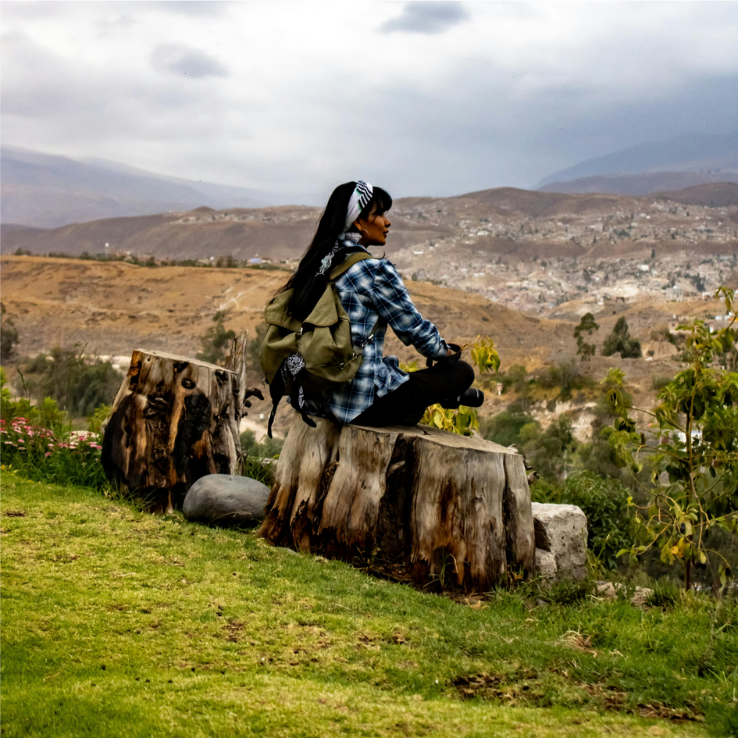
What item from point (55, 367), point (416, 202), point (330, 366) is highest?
point (416, 202)

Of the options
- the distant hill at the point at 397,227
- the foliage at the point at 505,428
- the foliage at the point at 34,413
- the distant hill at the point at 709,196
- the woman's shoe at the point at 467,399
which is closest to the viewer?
the woman's shoe at the point at 467,399

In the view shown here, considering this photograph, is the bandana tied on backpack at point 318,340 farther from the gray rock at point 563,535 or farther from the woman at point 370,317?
the gray rock at point 563,535

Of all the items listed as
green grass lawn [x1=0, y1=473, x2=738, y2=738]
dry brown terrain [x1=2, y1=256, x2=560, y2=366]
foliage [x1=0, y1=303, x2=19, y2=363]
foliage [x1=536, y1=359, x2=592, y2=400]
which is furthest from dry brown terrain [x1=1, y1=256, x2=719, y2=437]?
green grass lawn [x1=0, y1=473, x2=738, y2=738]

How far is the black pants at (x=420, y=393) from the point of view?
4555 millimetres

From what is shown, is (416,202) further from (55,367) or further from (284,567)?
(284,567)

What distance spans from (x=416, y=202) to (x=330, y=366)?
136458 millimetres

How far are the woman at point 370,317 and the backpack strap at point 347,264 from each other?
2 centimetres

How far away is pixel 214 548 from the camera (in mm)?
4539

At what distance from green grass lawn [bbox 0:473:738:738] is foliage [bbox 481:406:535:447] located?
1578 centimetres

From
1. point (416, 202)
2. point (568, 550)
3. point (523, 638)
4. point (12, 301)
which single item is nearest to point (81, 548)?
point (523, 638)

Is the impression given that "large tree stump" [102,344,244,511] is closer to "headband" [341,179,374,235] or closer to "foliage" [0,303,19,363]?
"headband" [341,179,374,235]

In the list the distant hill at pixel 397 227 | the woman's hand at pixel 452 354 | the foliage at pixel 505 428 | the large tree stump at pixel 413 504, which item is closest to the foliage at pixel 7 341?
the foliage at pixel 505 428

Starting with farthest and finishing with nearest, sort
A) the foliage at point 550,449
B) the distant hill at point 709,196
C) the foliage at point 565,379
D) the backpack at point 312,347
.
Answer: the distant hill at point 709,196 < the foliage at point 565,379 < the foliage at point 550,449 < the backpack at point 312,347

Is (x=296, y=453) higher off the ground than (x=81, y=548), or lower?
higher
